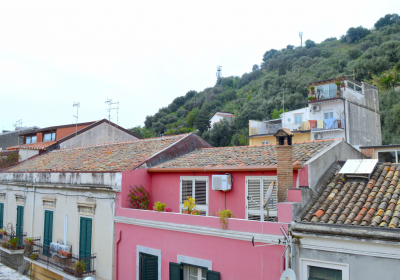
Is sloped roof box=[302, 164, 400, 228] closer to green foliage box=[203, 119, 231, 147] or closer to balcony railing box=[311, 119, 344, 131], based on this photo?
balcony railing box=[311, 119, 344, 131]

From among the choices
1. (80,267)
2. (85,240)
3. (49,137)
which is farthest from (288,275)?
(49,137)

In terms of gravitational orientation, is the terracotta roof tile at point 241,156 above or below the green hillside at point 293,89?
below

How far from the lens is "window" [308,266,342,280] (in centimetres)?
695

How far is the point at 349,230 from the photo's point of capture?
21.7 feet

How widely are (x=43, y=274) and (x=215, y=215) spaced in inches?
413

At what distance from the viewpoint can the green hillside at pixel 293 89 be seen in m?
38.1

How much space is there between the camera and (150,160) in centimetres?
1321

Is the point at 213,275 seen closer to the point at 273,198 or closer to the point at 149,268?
the point at 149,268

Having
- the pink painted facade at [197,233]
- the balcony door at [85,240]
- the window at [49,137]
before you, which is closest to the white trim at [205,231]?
the pink painted facade at [197,233]

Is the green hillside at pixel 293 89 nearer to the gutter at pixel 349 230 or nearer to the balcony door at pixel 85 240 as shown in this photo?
the gutter at pixel 349 230

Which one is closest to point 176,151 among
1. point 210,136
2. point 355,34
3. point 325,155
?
point 325,155

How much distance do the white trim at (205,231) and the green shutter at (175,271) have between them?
1.10m

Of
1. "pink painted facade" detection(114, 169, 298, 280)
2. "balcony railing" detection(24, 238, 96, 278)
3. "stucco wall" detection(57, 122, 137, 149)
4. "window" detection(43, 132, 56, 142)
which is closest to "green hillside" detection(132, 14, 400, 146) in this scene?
"stucco wall" detection(57, 122, 137, 149)

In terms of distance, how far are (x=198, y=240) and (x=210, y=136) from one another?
1507 inches
